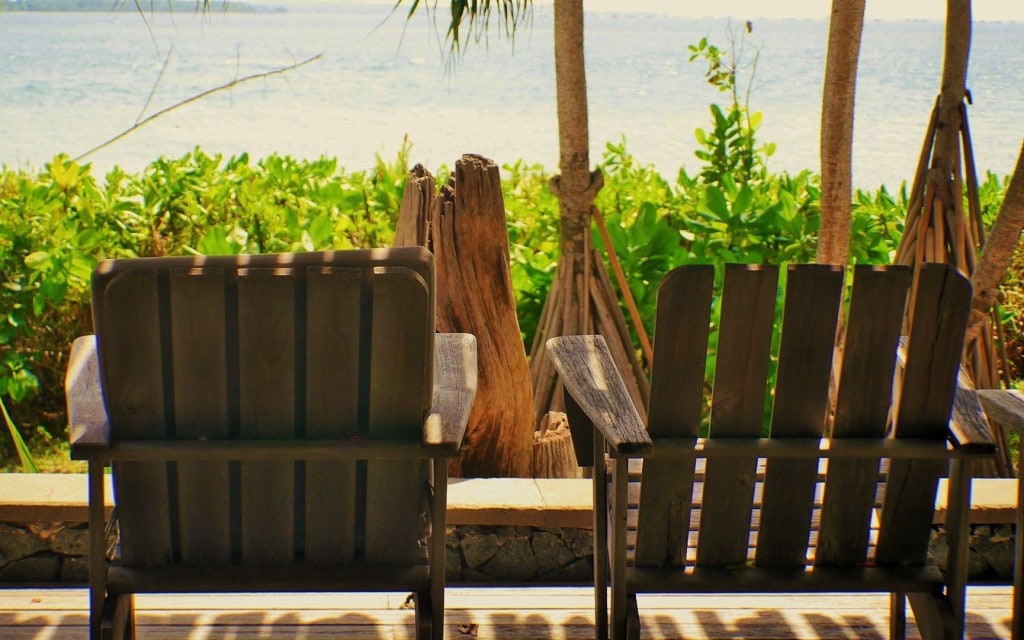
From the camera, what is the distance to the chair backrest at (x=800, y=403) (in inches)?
65.2

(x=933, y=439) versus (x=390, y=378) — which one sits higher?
(x=390, y=378)

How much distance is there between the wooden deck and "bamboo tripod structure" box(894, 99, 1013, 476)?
43.8 inches

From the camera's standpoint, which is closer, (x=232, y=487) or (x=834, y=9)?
(x=232, y=487)

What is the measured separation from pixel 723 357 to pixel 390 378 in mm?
521

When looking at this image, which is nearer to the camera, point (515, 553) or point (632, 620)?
point (632, 620)

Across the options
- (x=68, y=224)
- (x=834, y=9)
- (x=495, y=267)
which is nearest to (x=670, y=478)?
(x=495, y=267)

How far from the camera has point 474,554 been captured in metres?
2.49

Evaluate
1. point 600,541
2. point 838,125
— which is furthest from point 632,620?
point 838,125

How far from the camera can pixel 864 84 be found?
1174 inches

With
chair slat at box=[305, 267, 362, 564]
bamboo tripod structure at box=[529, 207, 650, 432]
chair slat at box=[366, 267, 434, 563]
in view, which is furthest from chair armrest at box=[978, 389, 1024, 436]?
bamboo tripod structure at box=[529, 207, 650, 432]

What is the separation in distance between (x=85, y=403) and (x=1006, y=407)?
1.55 metres

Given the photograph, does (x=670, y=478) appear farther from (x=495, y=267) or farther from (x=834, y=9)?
(x=834, y=9)

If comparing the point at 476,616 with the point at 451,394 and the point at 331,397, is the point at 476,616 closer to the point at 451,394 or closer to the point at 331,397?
the point at 451,394

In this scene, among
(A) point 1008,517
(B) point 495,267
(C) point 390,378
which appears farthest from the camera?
(B) point 495,267
